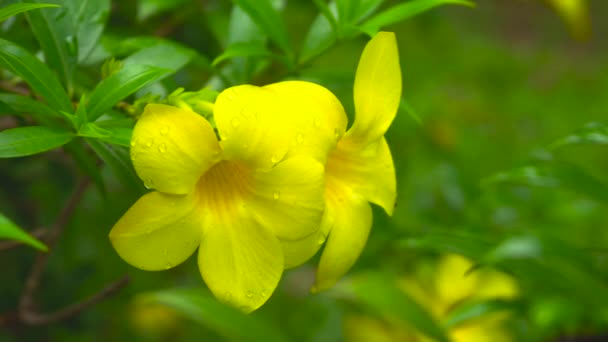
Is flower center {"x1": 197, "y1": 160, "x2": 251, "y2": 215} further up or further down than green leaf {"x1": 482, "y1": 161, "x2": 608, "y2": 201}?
further up

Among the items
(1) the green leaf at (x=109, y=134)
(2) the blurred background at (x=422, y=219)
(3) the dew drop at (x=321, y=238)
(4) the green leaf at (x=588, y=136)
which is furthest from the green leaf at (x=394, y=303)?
(1) the green leaf at (x=109, y=134)

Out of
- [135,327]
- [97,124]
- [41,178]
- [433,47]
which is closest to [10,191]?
[41,178]

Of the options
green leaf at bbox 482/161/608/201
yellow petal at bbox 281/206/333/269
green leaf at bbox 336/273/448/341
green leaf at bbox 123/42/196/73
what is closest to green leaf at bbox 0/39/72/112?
green leaf at bbox 123/42/196/73

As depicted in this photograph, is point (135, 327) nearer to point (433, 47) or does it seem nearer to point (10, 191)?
point (10, 191)

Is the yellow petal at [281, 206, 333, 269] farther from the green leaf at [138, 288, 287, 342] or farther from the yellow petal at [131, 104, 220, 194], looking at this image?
the green leaf at [138, 288, 287, 342]

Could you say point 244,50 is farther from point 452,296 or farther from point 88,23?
point 452,296

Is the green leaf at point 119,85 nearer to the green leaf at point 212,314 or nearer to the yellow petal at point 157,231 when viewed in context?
the yellow petal at point 157,231

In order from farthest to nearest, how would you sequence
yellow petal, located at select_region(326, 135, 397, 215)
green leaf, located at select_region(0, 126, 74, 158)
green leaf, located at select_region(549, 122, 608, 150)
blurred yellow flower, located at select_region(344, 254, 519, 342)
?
blurred yellow flower, located at select_region(344, 254, 519, 342) → green leaf, located at select_region(549, 122, 608, 150) → yellow petal, located at select_region(326, 135, 397, 215) → green leaf, located at select_region(0, 126, 74, 158)
